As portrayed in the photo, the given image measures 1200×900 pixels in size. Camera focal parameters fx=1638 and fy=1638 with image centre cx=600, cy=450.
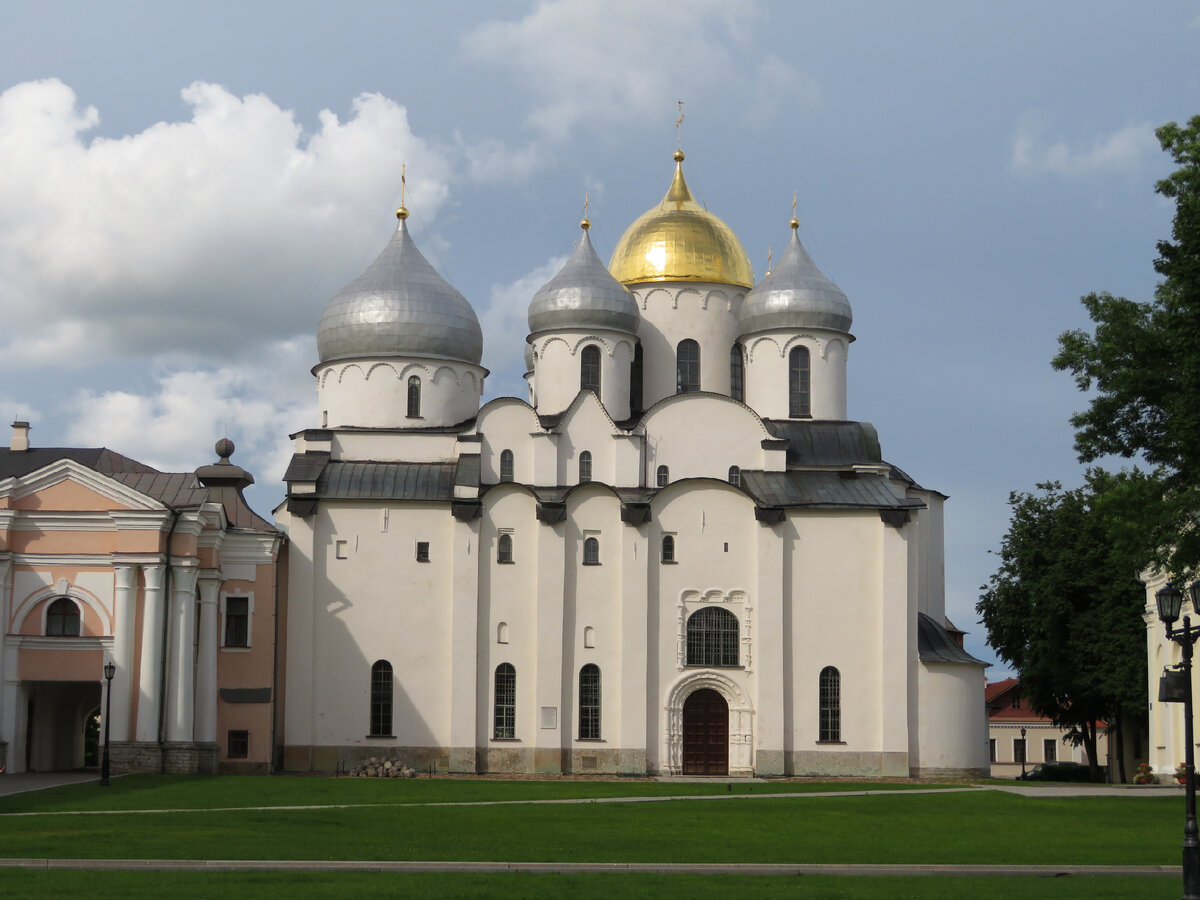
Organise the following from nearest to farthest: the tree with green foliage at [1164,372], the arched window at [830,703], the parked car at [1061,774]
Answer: the tree with green foliage at [1164,372], the arched window at [830,703], the parked car at [1061,774]

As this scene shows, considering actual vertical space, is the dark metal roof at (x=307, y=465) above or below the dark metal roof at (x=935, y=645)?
above

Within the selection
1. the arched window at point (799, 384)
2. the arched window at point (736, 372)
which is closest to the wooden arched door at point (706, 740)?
the arched window at point (799, 384)

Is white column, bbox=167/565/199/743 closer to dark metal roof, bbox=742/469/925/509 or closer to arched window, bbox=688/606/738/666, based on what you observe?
arched window, bbox=688/606/738/666

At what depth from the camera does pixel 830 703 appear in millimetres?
45594

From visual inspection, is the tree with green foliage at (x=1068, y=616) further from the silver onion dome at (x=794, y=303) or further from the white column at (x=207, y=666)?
the white column at (x=207, y=666)

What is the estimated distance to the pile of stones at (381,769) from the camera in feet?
143

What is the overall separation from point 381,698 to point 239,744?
4.02 meters

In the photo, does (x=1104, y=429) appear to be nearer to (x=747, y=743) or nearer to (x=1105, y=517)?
(x=1105, y=517)

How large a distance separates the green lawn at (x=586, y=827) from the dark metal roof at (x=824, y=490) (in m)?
12.0

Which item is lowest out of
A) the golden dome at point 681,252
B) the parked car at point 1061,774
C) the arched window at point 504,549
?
the parked car at point 1061,774

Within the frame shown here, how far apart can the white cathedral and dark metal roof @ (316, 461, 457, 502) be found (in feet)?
0.25

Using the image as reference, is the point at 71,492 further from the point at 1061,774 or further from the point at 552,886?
the point at 1061,774

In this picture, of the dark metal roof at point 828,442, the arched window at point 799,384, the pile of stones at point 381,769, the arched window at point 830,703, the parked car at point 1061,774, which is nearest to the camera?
the pile of stones at point 381,769

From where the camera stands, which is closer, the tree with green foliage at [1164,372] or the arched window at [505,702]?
the tree with green foliage at [1164,372]
